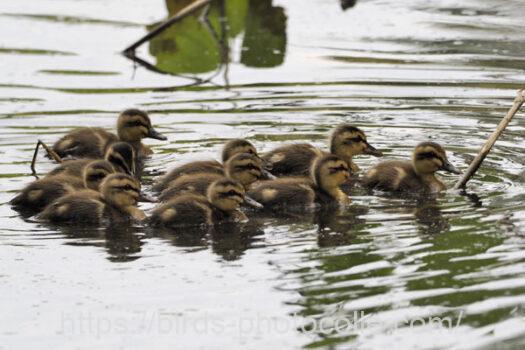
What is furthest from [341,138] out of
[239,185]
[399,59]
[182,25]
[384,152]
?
[182,25]

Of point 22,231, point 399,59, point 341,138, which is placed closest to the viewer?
point 22,231

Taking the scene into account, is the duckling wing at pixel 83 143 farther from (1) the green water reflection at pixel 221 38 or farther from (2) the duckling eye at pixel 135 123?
(1) the green water reflection at pixel 221 38

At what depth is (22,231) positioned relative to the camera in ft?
22.2

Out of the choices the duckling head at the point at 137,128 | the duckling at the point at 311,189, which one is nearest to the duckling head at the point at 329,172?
the duckling at the point at 311,189

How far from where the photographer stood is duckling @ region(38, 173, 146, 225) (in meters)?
6.95

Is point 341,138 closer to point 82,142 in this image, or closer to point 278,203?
point 278,203

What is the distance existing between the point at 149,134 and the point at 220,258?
2596 mm

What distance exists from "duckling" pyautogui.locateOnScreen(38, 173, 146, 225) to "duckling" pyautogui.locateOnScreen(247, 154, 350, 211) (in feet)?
2.24

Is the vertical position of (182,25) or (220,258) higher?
(182,25)

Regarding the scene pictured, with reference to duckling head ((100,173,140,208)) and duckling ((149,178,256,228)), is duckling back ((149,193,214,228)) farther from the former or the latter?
duckling head ((100,173,140,208))

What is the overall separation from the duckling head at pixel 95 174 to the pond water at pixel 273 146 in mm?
464

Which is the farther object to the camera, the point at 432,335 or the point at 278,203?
the point at 278,203

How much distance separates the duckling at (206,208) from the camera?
A: 6.89m

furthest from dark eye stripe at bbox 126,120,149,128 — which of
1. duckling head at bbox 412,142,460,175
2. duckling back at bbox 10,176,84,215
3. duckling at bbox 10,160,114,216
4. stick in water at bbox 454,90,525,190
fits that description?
stick in water at bbox 454,90,525,190
